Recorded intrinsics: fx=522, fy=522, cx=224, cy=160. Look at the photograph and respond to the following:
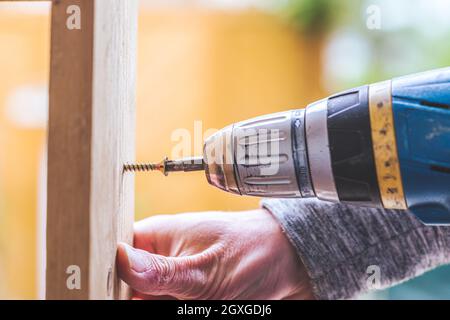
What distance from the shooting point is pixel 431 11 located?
1662 mm

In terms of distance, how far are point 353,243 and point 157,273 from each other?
23cm

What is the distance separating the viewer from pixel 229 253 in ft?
1.86

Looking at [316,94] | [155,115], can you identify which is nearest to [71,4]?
[155,115]

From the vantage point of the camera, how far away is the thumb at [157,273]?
17.4 inches

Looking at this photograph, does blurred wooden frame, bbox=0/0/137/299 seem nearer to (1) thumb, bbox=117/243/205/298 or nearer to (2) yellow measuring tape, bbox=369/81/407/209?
(1) thumb, bbox=117/243/205/298

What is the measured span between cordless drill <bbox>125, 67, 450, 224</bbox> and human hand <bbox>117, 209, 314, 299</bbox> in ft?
0.38

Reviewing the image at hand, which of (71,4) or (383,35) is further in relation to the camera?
(383,35)

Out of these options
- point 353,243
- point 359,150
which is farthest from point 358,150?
point 353,243

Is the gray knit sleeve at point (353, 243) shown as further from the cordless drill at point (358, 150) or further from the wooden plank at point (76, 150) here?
the wooden plank at point (76, 150)

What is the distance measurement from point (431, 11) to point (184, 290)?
1.47 metres

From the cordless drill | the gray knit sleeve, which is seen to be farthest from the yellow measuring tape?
the gray knit sleeve

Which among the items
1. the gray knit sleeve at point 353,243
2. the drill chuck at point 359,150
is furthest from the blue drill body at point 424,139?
the gray knit sleeve at point 353,243

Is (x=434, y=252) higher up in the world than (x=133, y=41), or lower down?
lower down
